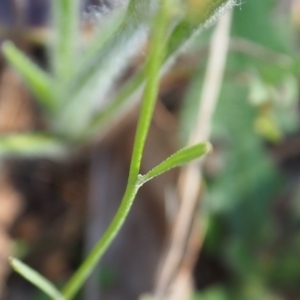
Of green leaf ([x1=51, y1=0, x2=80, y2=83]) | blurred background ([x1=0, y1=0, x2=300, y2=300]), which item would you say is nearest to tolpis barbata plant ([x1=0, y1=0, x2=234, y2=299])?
green leaf ([x1=51, y1=0, x2=80, y2=83])

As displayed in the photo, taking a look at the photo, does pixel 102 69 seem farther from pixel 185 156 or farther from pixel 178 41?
pixel 185 156

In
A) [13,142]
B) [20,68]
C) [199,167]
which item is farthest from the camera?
[199,167]

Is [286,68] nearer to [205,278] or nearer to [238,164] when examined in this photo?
[238,164]

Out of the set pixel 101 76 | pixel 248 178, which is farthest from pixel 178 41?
pixel 248 178

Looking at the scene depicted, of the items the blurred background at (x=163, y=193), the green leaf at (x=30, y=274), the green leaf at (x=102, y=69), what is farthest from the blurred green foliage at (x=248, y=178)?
the green leaf at (x=30, y=274)

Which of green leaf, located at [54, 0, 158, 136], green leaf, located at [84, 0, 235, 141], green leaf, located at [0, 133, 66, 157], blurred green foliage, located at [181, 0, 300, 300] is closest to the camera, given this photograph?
green leaf, located at [84, 0, 235, 141]

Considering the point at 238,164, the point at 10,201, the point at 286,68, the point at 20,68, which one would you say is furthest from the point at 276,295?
the point at 20,68

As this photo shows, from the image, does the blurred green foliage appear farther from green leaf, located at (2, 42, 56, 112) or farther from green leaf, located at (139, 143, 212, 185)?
green leaf, located at (139, 143, 212, 185)
